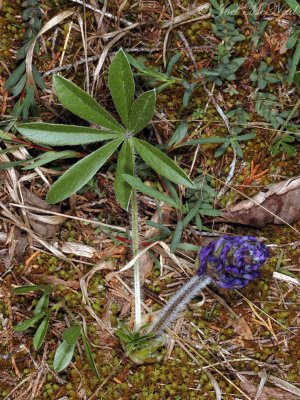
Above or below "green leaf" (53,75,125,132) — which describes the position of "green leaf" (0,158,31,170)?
below

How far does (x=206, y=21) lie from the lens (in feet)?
8.29

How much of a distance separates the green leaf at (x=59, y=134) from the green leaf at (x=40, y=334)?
3.40 ft

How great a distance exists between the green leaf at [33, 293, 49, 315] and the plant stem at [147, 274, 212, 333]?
2.10 feet

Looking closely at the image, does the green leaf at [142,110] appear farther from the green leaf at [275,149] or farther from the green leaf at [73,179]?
the green leaf at [275,149]

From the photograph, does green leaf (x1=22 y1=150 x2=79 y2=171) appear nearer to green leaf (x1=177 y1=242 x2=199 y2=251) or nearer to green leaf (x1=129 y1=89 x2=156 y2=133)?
green leaf (x1=129 y1=89 x2=156 y2=133)

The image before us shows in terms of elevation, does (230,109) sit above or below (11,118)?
above

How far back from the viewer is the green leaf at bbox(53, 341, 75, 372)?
2.32 meters

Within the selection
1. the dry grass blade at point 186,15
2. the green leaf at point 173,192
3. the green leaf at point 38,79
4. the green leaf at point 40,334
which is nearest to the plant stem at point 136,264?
the green leaf at point 173,192

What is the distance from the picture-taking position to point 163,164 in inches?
82.4

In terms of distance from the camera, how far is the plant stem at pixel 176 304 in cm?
243

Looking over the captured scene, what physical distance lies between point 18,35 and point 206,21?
117 cm

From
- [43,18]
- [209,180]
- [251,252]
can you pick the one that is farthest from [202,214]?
[43,18]

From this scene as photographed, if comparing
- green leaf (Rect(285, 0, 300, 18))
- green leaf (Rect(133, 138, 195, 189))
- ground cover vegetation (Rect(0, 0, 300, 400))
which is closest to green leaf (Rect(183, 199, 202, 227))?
ground cover vegetation (Rect(0, 0, 300, 400))

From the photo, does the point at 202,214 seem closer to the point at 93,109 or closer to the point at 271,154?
the point at 271,154
